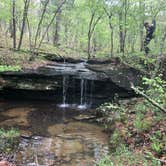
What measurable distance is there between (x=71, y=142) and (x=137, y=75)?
773 centimetres

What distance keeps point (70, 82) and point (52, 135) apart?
226 inches

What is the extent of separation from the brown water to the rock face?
795mm

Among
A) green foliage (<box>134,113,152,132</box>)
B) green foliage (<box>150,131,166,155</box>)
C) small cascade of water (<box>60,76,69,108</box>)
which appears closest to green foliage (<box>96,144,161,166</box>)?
green foliage (<box>150,131,166,155</box>)

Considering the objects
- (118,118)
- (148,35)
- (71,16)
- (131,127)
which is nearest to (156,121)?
(131,127)

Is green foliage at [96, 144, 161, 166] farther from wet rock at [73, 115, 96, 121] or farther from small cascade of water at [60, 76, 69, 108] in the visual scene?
small cascade of water at [60, 76, 69, 108]

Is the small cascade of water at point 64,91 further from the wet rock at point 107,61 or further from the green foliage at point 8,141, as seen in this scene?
the green foliage at point 8,141

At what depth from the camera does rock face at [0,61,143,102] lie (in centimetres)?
1510

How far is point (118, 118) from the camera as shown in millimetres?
12031

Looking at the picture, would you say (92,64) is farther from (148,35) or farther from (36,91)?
(36,91)

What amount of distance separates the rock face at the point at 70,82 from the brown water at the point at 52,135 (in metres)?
0.80

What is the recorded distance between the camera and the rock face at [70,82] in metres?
15.1

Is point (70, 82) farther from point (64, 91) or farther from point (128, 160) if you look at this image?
point (128, 160)

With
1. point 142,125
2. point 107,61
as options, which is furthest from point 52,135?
point 107,61

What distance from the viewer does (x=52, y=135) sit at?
11.0 m
